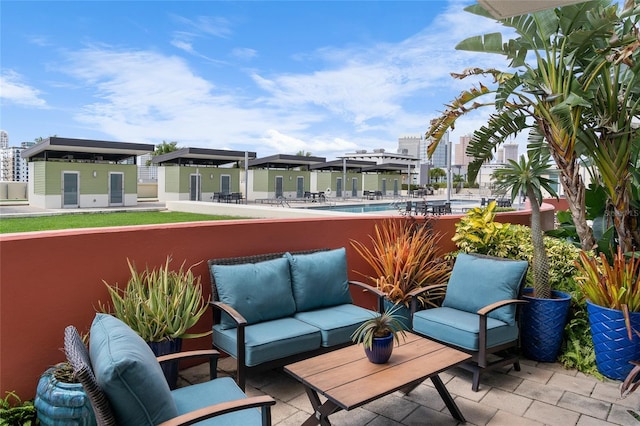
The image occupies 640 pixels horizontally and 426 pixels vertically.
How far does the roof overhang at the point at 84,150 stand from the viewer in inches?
784

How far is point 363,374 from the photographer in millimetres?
2461

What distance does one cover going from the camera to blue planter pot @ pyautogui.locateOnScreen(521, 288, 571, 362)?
380 centimetres

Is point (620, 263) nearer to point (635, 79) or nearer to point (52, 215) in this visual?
point (635, 79)

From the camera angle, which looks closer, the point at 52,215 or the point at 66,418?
the point at 66,418

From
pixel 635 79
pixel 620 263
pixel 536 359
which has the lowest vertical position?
Answer: pixel 536 359

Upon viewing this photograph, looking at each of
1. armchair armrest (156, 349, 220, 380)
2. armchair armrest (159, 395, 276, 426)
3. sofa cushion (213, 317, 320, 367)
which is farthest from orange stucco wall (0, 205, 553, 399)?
armchair armrest (159, 395, 276, 426)

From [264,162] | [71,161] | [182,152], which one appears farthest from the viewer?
[264,162]

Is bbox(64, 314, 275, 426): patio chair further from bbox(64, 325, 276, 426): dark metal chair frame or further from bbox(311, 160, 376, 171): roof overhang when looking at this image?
bbox(311, 160, 376, 171): roof overhang

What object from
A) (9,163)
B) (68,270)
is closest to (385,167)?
(9,163)

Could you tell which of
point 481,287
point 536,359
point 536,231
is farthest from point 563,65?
point 536,359

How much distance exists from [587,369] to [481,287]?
1082mm

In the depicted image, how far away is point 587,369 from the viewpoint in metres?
3.63

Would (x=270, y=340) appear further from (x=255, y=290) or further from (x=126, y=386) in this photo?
(x=126, y=386)

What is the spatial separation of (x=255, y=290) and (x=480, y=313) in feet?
5.83
